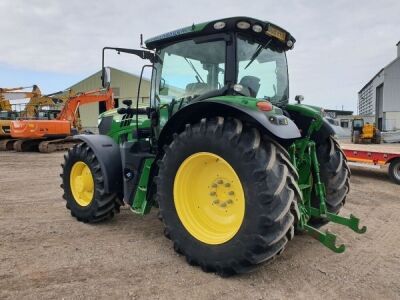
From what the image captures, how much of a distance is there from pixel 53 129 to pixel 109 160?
12375 mm

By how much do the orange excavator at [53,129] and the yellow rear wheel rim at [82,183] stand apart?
1029 centimetres

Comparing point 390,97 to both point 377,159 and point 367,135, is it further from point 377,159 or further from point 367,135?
point 377,159

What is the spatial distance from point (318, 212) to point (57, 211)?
3743mm

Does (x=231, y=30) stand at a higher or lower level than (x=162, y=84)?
higher

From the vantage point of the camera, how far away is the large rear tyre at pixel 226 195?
2.97m

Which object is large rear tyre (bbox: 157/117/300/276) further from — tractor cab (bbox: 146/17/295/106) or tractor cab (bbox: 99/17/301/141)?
tractor cab (bbox: 146/17/295/106)

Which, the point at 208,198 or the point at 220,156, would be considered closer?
the point at 220,156

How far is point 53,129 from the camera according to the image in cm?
1580

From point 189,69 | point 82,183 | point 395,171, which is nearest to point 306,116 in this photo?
point 189,69

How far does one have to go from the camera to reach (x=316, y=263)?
11.8ft

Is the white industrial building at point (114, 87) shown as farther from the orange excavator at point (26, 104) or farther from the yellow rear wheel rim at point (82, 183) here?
the yellow rear wheel rim at point (82, 183)

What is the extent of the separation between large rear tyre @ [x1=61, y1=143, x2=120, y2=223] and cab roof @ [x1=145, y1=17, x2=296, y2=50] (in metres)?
1.66

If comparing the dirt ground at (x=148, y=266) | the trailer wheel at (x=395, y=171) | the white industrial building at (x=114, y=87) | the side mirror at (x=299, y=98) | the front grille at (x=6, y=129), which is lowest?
the dirt ground at (x=148, y=266)

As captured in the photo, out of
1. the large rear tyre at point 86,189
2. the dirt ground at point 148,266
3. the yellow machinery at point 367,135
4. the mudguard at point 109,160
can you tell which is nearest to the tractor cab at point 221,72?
the mudguard at point 109,160
